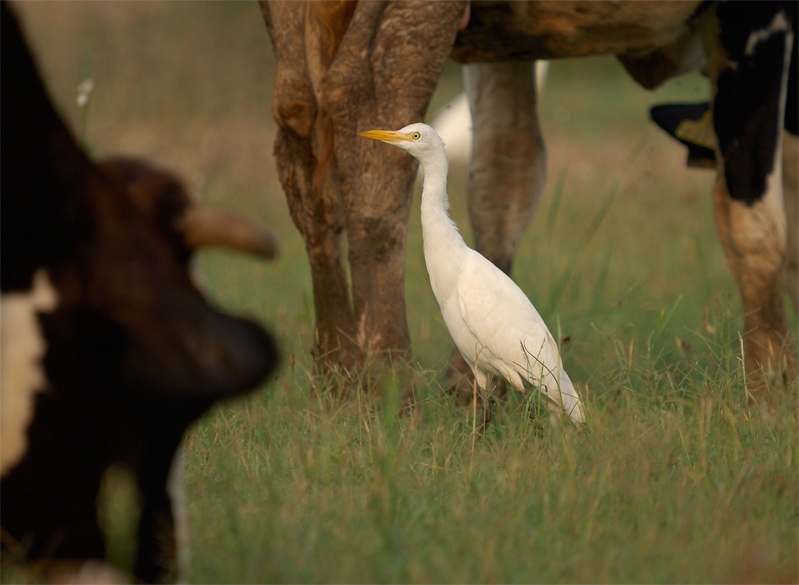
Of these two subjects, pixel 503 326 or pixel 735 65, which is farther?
pixel 735 65

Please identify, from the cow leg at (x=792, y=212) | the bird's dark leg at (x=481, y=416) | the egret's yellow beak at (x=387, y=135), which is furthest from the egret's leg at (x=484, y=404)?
the cow leg at (x=792, y=212)

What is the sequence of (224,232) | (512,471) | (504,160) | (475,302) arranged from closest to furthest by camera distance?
(224,232) → (512,471) → (475,302) → (504,160)

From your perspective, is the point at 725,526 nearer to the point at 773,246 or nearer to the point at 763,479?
the point at 763,479

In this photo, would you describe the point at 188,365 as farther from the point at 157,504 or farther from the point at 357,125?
the point at 357,125

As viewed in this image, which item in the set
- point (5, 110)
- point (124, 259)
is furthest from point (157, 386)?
point (5, 110)

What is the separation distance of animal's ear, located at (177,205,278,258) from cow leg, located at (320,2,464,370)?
1.79 meters

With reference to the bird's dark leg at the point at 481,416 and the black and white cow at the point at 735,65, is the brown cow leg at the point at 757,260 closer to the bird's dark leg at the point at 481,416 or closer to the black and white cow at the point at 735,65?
the black and white cow at the point at 735,65

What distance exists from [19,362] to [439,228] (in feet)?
6.48

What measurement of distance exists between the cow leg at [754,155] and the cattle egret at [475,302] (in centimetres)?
100

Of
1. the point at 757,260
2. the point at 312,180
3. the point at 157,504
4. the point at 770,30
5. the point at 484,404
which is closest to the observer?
the point at 157,504

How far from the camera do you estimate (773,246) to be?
4109mm

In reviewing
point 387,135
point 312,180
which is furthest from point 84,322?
point 312,180

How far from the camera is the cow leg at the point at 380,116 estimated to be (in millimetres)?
3506

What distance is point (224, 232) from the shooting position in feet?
5.49
